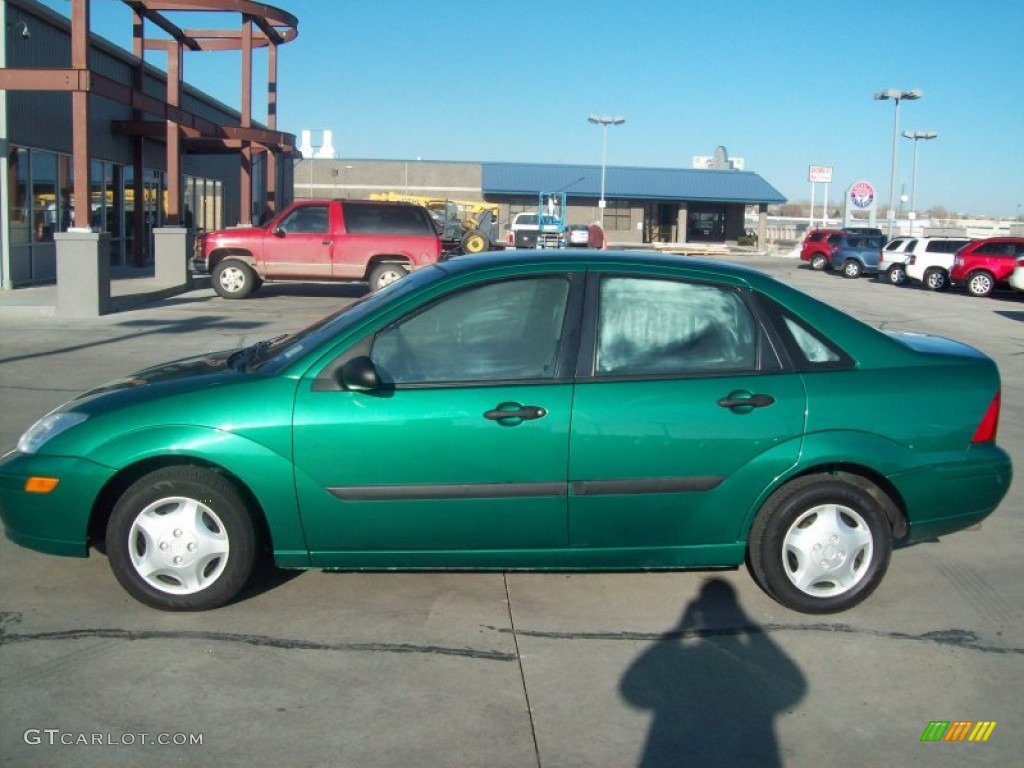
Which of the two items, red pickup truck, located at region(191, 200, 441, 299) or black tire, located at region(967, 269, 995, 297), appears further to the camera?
black tire, located at region(967, 269, 995, 297)

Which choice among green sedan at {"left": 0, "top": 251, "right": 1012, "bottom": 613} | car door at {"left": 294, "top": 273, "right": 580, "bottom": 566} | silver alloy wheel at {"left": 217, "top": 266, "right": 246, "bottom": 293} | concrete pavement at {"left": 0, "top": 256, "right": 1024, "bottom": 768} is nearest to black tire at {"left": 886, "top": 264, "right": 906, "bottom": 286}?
silver alloy wheel at {"left": 217, "top": 266, "right": 246, "bottom": 293}

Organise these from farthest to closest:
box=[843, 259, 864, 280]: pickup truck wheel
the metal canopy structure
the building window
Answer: the building window < box=[843, 259, 864, 280]: pickup truck wheel < the metal canopy structure

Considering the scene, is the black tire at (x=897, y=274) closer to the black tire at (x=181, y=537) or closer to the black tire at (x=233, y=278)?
the black tire at (x=233, y=278)

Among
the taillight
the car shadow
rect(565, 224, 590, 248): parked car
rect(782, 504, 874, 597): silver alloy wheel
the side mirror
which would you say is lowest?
the car shadow

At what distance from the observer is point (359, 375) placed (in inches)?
176

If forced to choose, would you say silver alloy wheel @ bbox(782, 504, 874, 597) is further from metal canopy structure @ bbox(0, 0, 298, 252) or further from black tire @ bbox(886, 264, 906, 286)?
black tire @ bbox(886, 264, 906, 286)

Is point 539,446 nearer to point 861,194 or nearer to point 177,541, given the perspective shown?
point 177,541

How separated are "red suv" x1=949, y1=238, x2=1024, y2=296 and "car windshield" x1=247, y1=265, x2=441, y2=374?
94.4ft

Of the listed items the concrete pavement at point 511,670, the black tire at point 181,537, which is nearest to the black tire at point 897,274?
the concrete pavement at point 511,670

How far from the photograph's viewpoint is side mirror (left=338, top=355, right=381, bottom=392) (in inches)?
176

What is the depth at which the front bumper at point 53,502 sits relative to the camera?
180 inches

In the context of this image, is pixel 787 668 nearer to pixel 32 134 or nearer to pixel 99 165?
pixel 32 134

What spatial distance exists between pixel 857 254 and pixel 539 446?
3769 centimetres

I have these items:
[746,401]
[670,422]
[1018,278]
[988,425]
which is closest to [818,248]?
[1018,278]
